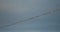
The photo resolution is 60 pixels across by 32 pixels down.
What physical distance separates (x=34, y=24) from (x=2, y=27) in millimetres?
432

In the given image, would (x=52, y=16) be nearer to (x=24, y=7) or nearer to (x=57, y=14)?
(x=57, y=14)

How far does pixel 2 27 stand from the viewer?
1146 mm

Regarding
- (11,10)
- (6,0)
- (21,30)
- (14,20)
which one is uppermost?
(6,0)

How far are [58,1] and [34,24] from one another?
437 mm

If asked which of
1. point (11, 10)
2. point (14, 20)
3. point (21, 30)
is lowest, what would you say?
point (21, 30)

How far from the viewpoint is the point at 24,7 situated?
112 centimetres

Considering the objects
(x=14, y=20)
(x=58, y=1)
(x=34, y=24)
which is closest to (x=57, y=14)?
(x=58, y=1)

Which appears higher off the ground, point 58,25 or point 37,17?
point 37,17

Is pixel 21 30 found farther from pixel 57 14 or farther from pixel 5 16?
pixel 57 14

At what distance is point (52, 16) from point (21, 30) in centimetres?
46

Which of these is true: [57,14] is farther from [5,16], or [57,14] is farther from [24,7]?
[5,16]

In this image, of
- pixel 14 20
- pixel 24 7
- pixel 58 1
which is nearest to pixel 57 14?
pixel 58 1

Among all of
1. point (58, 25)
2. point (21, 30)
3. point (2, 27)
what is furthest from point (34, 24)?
A: point (2, 27)

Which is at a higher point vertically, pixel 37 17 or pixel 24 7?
pixel 24 7
